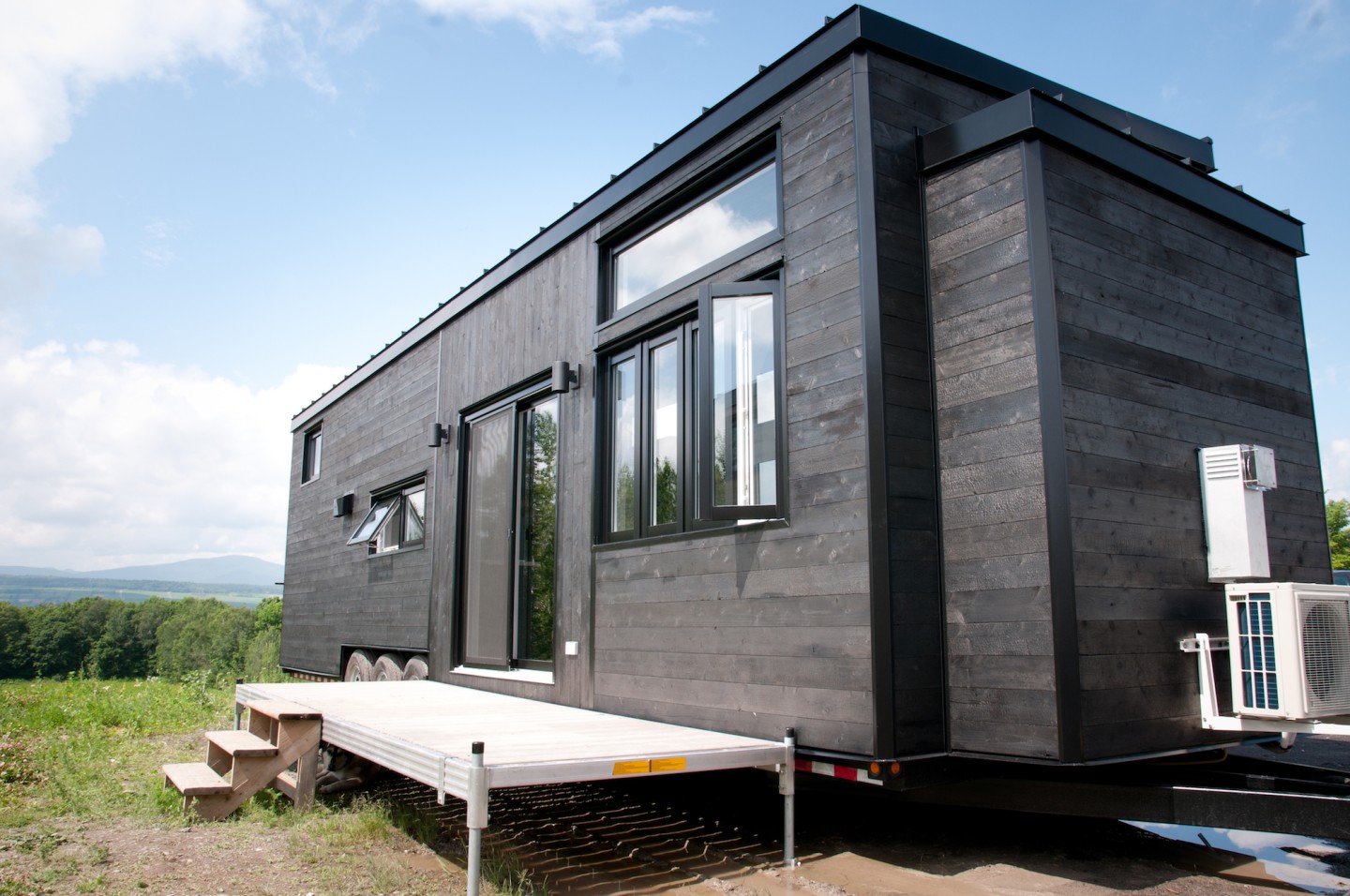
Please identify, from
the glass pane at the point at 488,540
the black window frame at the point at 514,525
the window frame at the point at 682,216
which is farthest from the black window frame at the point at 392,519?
the window frame at the point at 682,216

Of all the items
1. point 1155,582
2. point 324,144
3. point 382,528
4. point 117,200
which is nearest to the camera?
point 1155,582

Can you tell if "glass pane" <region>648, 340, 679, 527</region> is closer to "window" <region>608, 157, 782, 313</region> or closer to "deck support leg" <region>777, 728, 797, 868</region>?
"window" <region>608, 157, 782, 313</region>

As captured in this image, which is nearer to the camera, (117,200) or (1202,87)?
(1202,87)

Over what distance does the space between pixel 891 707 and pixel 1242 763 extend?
1894mm

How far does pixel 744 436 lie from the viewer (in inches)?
163

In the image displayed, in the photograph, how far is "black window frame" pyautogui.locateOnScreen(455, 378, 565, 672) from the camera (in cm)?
585

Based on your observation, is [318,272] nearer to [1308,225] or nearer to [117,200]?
[117,200]

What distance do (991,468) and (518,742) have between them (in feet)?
7.38

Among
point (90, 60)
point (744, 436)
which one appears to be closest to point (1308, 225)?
point (744, 436)

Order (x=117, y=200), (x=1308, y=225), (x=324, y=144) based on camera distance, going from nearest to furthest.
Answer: (x=1308, y=225) → (x=324, y=144) → (x=117, y=200)

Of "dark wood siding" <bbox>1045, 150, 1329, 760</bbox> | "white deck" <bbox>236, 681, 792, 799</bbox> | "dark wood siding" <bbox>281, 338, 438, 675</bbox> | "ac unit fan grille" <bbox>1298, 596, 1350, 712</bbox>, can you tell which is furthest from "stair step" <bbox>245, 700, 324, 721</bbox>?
"ac unit fan grille" <bbox>1298, 596, 1350, 712</bbox>

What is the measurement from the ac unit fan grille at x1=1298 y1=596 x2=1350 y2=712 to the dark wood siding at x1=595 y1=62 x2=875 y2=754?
1600 millimetres

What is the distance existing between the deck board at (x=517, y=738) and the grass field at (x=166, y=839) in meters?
0.39

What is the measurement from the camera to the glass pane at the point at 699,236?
4.38m
